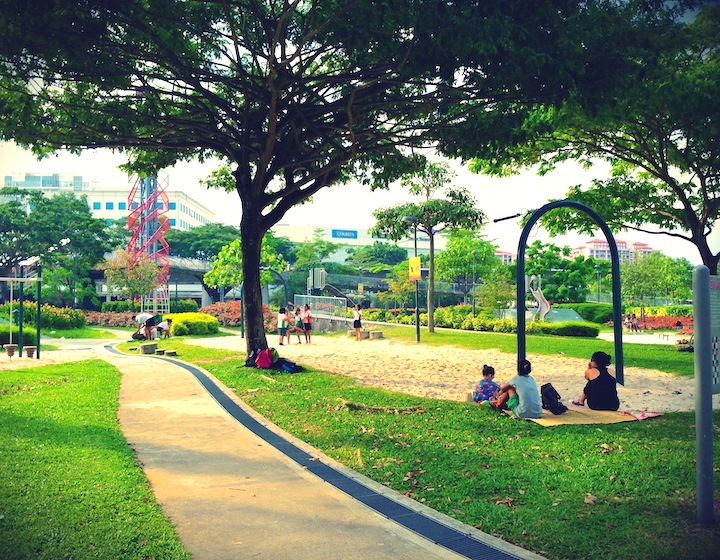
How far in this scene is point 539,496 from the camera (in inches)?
244

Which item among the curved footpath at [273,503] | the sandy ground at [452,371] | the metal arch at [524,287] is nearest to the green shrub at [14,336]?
the sandy ground at [452,371]

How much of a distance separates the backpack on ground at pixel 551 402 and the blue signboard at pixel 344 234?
122 metres

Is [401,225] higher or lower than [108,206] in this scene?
lower

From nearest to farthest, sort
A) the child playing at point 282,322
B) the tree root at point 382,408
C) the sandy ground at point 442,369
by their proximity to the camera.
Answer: the tree root at point 382,408 < the sandy ground at point 442,369 < the child playing at point 282,322

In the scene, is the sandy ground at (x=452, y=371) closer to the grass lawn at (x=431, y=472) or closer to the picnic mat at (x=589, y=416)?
the picnic mat at (x=589, y=416)

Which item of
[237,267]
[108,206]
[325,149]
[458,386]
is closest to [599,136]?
[325,149]

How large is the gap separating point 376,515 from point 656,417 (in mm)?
6047

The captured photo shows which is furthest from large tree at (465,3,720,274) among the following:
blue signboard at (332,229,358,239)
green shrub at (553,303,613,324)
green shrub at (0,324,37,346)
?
blue signboard at (332,229,358,239)

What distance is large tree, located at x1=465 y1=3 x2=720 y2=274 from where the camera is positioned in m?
12.7

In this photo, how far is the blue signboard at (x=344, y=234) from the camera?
132 meters

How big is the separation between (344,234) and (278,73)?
119 metres

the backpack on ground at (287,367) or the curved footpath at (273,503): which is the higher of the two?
the backpack on ground at (287,367)

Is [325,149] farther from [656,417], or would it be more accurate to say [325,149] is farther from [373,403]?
[656,417]

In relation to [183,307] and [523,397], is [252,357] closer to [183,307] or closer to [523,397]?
[523,397]
